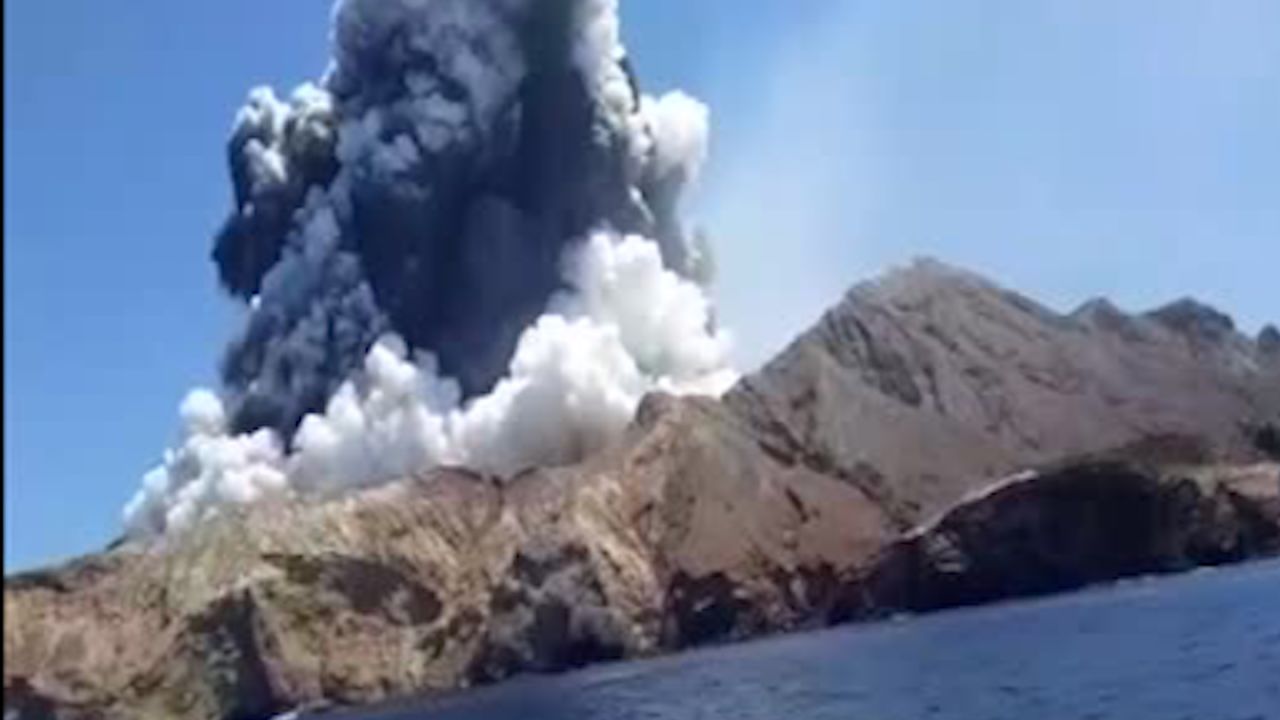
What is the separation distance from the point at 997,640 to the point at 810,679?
79.0 ft

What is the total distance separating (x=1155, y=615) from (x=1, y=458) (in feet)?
630

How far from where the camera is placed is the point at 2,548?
9867mm

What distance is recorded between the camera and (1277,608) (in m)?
169

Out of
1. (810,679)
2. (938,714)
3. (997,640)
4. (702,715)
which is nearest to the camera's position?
(938,714)

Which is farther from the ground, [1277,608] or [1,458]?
[1277,608]

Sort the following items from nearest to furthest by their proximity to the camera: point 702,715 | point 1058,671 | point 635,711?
1. point 1058,671
2. point 702,715
3. point 635,711

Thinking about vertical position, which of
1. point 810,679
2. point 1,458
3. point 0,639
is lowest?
point 0,639

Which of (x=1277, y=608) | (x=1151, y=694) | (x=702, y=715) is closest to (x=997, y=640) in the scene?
(x=1277, y=608)

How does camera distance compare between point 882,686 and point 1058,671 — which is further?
point 882,686

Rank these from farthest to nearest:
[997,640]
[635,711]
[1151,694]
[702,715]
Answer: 1. [997,640]
2. [635,711]
3. [702,715]
4. [1151,694]

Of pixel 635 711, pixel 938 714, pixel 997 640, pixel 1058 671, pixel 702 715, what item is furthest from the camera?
pixel 997 640

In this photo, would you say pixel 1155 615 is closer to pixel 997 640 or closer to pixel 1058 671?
pixel 997 640

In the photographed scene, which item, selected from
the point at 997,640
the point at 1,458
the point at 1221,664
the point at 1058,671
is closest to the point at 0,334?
the point at 1,458

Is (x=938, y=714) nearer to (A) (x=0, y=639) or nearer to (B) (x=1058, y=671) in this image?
(B) (x=1058, y=671)
